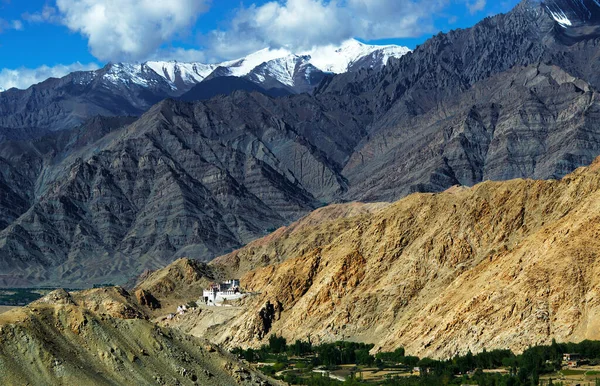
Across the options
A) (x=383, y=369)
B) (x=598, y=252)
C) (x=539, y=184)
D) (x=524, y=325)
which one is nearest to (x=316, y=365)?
(x=383, y=369)

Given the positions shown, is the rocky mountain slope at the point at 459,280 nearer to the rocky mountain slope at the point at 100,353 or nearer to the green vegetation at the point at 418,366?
the green vegetation at the point at 418,366

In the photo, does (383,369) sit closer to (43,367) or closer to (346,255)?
(346,255)

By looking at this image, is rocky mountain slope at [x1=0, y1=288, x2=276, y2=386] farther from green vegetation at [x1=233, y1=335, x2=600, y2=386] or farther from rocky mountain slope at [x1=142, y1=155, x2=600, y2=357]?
rocky mountain slope at [x1=142, y1=155, x2=600, y2=357]

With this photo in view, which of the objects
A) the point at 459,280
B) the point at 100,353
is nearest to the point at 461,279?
the point at 459,280

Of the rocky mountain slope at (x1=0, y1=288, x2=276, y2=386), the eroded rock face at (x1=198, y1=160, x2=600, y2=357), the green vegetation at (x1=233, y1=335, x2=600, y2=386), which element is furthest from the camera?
the eroded rock face at (x1=198, y1=160, x2=600, y2=357)

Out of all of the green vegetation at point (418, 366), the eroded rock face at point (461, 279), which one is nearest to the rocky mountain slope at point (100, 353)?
the green vegetation at point (418, 366)

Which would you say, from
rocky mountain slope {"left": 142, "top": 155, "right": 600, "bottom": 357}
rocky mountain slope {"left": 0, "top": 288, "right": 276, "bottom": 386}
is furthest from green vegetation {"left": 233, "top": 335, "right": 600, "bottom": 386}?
rocky mountain slope {"left": 0, "top": 288, "right": 276, "bottom": 386}
